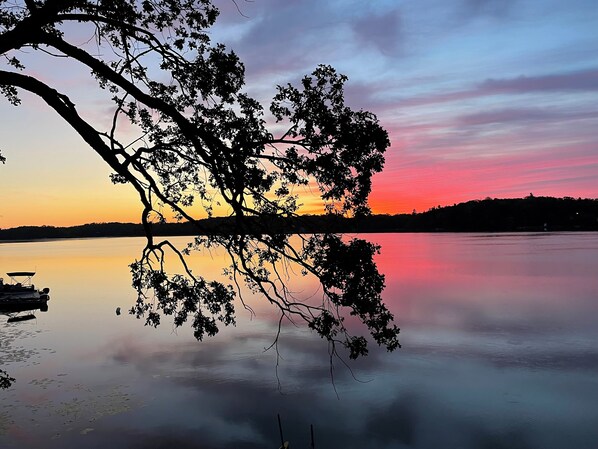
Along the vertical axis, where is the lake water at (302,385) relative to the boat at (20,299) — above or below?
below

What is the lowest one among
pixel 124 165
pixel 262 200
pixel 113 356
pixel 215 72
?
pixel 113 356

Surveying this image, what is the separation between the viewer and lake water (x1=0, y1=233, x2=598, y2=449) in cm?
1582

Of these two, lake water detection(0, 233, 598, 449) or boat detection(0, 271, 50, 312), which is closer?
lake water detection(0, 233, 598, 449)

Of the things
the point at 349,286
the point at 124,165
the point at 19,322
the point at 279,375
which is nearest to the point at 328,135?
the point at 349,286

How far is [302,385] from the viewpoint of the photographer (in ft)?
68.5

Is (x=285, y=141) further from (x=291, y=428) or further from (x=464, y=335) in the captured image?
(x=464, y=335)

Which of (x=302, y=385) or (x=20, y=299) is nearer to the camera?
(x=302, y=385)

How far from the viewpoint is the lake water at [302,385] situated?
15820 millimetres

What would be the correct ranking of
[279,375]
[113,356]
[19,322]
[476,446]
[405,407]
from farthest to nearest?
[19,322], [113,356], [279,375], [405,407], [476,446]

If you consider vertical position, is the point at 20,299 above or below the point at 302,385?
above

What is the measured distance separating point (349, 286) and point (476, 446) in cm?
1024

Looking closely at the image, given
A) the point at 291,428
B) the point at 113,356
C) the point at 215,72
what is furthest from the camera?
the point at 113,356

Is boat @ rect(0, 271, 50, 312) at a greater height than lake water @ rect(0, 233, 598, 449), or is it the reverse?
boat @ rect(0, 271, 50, 312)

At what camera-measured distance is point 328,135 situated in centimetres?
789
